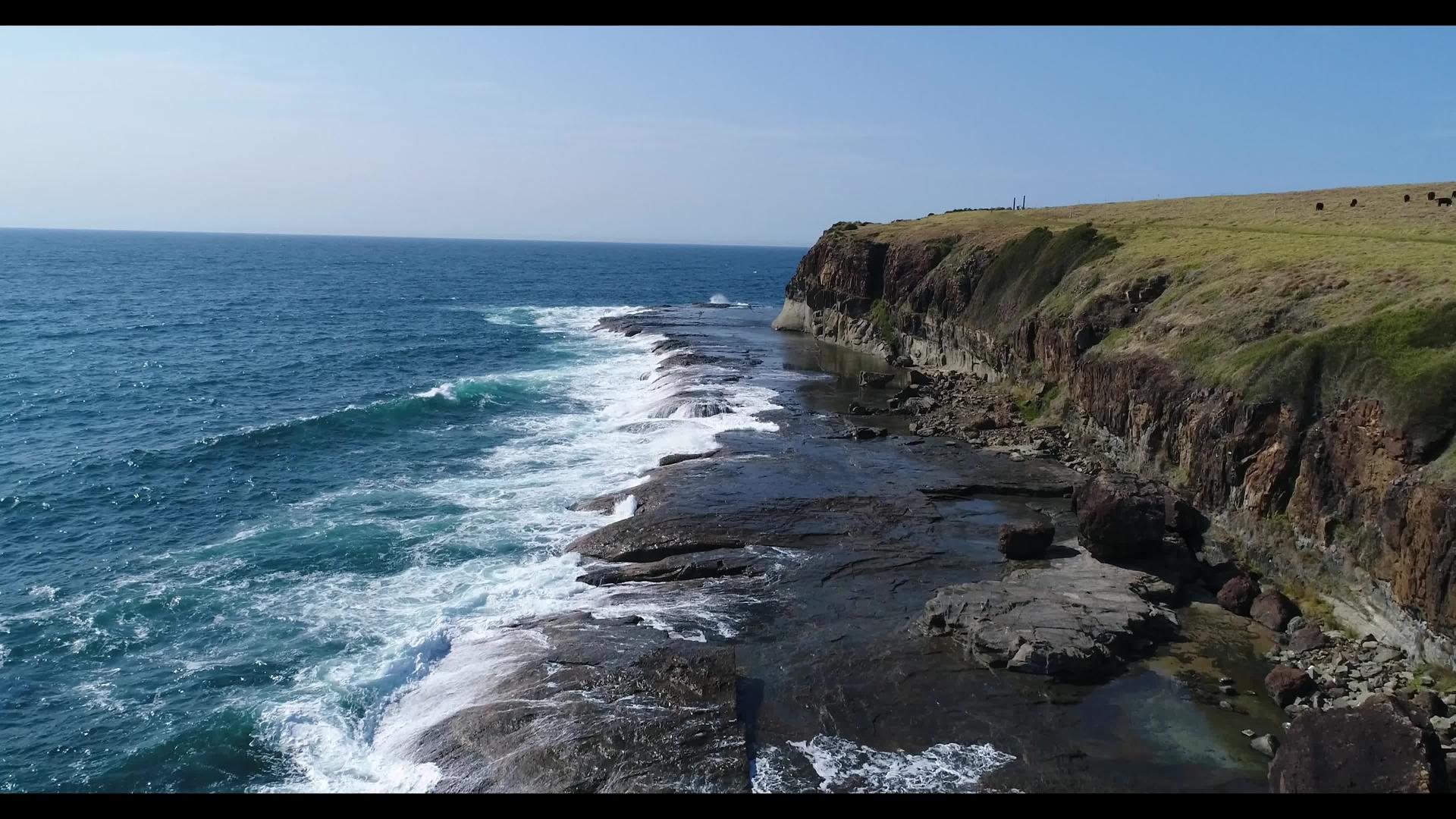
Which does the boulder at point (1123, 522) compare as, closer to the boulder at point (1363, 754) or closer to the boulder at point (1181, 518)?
the boulder at point (1181, 518)

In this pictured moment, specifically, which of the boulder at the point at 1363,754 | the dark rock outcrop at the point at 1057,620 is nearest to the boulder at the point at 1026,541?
the dark rock outcrop at the point at 1057,620

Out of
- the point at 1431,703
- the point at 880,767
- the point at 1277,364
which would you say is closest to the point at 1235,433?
the point at 1277,364

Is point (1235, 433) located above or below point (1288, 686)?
above

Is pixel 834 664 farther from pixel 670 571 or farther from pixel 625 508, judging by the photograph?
pixel 625 508

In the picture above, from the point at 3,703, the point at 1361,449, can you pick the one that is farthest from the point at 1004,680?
the point at 3,703

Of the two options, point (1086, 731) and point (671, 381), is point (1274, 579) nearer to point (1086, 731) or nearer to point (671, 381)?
point (1086, 731)

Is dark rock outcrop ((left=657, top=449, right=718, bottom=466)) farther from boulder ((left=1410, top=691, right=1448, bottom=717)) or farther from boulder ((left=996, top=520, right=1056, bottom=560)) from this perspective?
boulder ((left=1410, top=691, right=1448, bottom=717))

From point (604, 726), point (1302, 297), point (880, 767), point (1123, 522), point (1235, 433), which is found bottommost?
point (880, 767)
